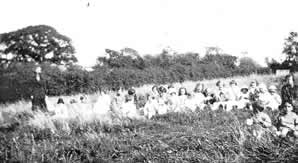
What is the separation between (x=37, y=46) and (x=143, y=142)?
3741 cm

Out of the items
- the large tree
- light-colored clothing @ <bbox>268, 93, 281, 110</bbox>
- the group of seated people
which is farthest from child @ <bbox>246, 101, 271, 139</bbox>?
the large tree

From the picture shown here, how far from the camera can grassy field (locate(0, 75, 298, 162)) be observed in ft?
17.6

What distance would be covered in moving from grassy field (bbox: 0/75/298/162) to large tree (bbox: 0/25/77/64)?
A: 32080 millimetres

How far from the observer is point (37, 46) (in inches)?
1640

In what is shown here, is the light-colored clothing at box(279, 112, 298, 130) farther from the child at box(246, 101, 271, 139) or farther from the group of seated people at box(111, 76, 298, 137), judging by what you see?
the group of seated people at box(111, 76, 298, 137)

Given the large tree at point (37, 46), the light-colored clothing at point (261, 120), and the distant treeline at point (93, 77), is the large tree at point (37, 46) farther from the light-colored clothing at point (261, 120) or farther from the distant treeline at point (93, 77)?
the light-colored clothing at point (261, 120)

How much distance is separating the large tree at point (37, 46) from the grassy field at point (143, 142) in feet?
105

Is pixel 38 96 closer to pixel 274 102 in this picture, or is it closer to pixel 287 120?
pixel 274 102

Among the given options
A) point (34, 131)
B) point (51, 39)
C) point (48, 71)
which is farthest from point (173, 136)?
point (51, 39)

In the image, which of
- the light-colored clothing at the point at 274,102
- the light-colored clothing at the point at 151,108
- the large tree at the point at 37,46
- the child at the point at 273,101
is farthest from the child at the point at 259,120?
the large tree at the point at 37,46

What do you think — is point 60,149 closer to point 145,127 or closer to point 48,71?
point 145,127

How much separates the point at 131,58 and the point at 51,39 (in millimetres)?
9768

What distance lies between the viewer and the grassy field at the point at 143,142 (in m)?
5.36

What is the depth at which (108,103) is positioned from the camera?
13453 millimetres
